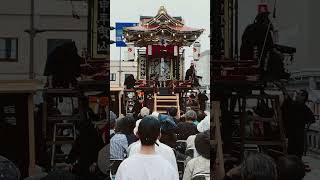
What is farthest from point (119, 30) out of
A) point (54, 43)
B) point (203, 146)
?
point (203, 146)

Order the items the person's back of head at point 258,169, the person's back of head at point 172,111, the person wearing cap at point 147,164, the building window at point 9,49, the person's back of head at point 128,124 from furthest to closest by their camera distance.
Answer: the person's back of head at point 172,111
the person's back of head at point 128,124
the building window at point 9,49
the person wearing cap at point 147,164
the person's back of head at point 258,169

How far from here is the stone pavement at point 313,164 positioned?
2.92 meters

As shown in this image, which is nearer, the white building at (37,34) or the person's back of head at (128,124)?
the white building at (37,34)

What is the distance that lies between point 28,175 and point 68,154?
0.27 m

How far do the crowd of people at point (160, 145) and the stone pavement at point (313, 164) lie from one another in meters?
0.63

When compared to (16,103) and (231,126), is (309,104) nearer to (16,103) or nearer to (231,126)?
(231,126)

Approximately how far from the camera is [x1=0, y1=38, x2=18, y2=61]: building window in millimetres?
2865

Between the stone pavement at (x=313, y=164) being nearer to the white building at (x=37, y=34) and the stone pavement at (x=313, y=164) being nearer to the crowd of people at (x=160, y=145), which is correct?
the crowd of people at (x=160, y=145)

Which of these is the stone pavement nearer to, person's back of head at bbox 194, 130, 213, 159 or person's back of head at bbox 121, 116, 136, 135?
person's back of head at bbox 194, 130, 213, 159

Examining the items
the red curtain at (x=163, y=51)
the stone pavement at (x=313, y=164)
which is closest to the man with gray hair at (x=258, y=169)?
the stone pavement at (x=313, y=164)

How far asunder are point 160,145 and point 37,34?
103 cm

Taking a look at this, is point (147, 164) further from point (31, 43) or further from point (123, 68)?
point (31, 43)

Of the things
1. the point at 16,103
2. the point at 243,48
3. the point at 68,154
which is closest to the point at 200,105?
the point at 243,48

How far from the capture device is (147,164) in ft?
7.20
